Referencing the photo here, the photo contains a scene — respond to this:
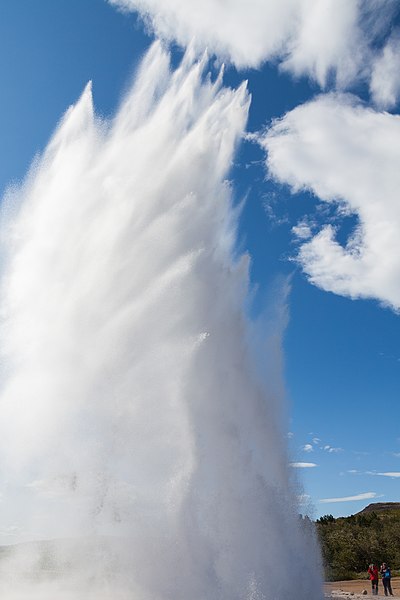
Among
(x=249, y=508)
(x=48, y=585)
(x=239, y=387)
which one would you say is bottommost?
(x=48, y=585)

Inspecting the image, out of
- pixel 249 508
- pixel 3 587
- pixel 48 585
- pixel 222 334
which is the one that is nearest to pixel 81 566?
pixel 48 585

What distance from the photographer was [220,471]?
1928cm

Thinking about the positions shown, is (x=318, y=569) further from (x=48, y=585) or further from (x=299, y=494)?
(x=48, y=585)

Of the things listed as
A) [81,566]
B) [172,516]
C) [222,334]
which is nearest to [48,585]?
[81,566]

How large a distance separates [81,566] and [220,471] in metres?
10.9

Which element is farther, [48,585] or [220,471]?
[48,585]

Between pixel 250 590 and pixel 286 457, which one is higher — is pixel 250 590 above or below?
below

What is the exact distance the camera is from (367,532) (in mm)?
52594

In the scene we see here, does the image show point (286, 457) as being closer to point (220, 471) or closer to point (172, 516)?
point (220, 471)

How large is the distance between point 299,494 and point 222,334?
6.76 m

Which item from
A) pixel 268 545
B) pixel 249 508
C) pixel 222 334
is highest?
pixel 222 334

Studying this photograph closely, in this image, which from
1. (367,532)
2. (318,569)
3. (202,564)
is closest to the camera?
(202,564)

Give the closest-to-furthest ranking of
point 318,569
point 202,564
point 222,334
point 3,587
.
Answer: point 202,564 → point 318,569 → point 222,334 → point 3,587

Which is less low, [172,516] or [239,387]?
[239,387]
